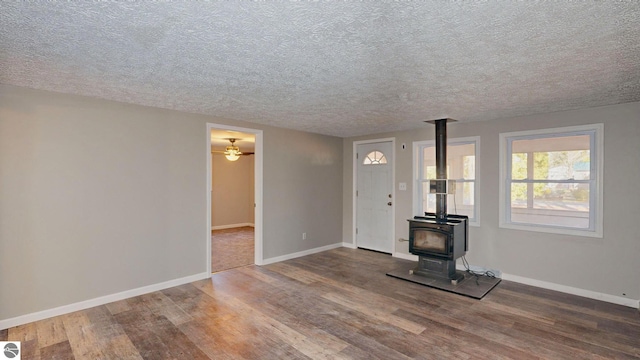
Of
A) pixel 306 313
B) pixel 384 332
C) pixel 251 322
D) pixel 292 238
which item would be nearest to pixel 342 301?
pixel 306 313

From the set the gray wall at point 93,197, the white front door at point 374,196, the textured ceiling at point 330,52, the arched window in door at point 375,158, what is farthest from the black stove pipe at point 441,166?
the gray wall at point 93,197

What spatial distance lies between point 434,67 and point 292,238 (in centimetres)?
394

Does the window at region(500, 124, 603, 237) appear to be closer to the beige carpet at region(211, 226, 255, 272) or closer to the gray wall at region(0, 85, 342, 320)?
the gray wall at region(0, 85, 342, 320)

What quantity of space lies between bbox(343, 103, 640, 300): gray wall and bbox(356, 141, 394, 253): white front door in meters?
1.21

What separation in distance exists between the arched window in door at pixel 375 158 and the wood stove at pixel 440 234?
1560 millimetres

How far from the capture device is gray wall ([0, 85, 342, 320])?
307 centimetres

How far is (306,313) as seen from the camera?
334 cm

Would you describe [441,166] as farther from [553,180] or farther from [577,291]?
[577,291]

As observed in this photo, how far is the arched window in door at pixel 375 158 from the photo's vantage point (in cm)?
602

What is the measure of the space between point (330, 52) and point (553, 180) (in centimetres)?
373

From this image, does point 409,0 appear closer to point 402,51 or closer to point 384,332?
point 402,51

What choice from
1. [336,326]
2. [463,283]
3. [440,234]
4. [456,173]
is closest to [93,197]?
[336,326]

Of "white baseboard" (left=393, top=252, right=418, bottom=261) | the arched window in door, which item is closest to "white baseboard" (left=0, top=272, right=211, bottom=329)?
"white baseboard" (left=393, top=252, right=418, bottom=261)

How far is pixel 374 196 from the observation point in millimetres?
6145
